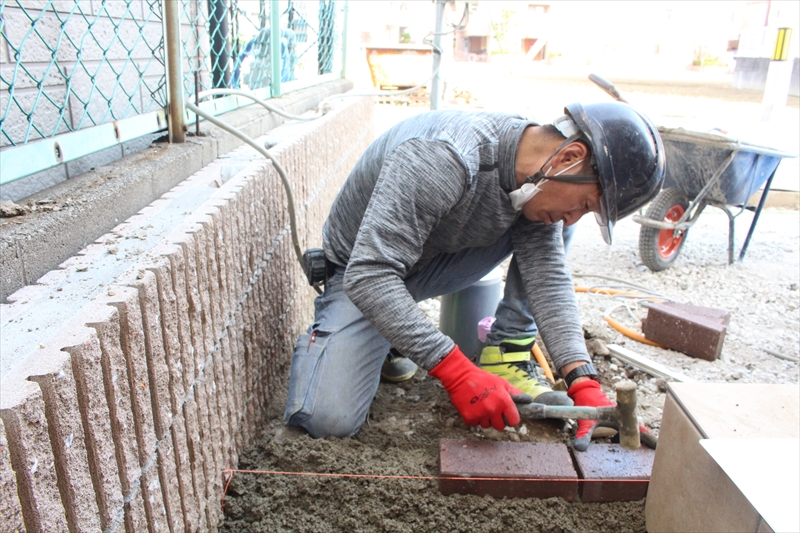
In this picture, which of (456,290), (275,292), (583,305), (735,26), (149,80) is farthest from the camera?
(735,26)

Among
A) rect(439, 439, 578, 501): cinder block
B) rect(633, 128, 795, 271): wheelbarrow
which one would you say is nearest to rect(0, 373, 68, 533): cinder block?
rect(439, 439, 578, 501): cinder block

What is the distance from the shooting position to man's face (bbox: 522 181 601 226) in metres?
1.86

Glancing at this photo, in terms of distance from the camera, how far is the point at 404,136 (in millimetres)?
2047

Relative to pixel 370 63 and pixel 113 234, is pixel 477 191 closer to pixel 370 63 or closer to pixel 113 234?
pixel 113 234

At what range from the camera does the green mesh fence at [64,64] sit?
1785mm

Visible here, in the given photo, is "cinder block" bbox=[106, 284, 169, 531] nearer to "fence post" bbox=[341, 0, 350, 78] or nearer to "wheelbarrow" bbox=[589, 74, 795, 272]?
"wheelbarrow" bbox=[589, 74, 795, 272]

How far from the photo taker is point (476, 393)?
1.94 m

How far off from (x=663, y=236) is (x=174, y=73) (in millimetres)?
3640

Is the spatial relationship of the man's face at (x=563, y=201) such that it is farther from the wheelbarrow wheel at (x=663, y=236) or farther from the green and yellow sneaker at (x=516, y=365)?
the wheelbarrow wheel at (x=663, y=236)

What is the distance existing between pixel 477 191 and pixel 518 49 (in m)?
26.5

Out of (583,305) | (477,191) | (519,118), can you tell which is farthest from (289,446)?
(583,305)

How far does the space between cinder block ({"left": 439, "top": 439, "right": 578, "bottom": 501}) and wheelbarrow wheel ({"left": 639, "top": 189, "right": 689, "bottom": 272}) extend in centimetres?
271

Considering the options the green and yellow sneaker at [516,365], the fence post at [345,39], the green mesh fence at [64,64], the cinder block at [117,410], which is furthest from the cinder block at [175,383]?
the fence post at [345,39]

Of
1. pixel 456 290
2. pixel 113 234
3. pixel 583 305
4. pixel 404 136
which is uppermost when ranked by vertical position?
pixel 404 136
